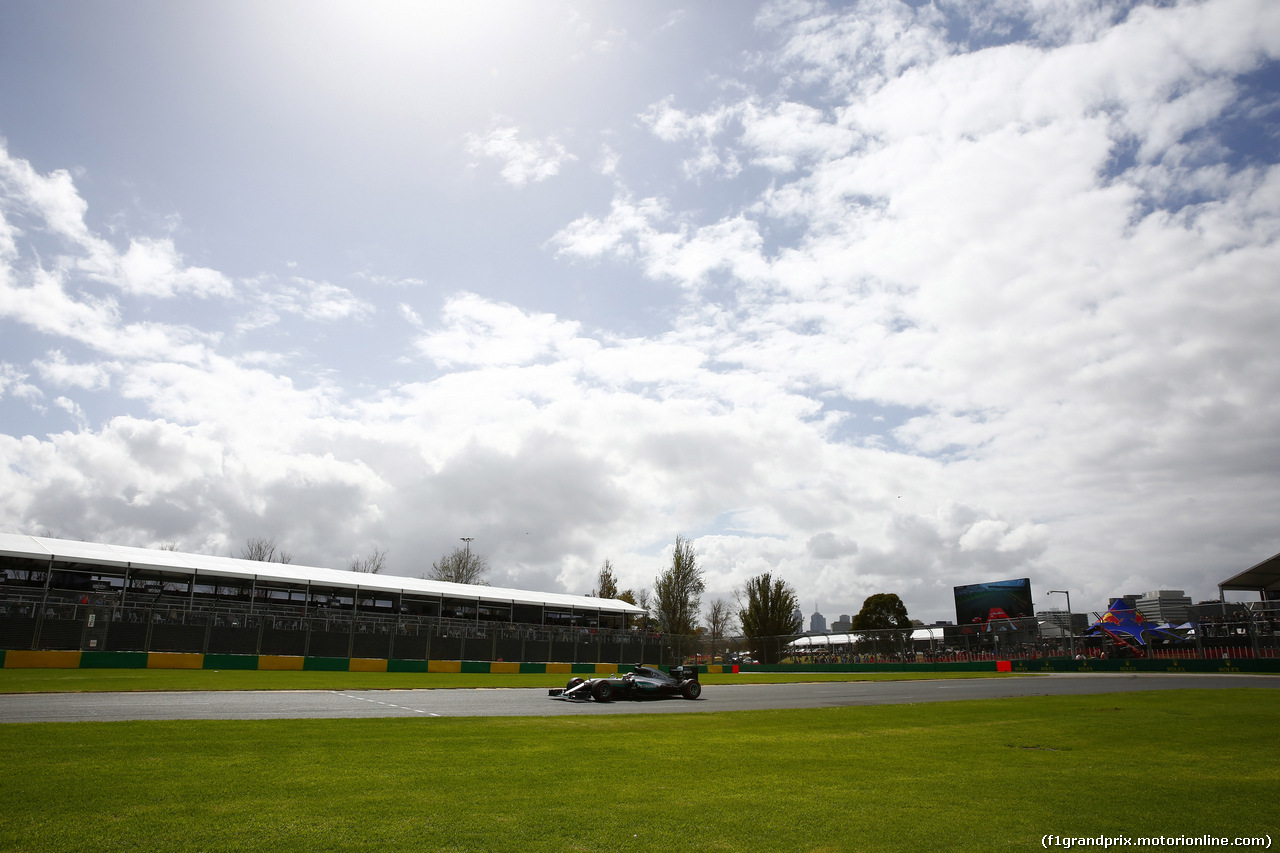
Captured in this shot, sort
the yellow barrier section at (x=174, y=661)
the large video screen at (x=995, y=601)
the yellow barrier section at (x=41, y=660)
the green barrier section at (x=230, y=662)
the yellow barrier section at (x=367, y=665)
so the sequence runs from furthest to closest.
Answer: the large video screen at (x=995, y=601) → the yellow barrier section at (x=367, y=665) → the green barrier section at (x=230, y=662) → the yellow barrier section at (x=174, y=661) → the yellow barrier section at (x=41, y=660)

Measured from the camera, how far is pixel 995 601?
70.8 meters

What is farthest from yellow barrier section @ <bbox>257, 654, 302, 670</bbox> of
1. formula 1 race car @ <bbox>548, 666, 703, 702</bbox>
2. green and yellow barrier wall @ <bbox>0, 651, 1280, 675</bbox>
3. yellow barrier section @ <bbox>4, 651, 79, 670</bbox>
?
formula 1 race car @ <bbox>548, 666, 703, 702</bbox>

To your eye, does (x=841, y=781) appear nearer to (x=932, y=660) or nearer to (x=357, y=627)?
(x=357, y=627)

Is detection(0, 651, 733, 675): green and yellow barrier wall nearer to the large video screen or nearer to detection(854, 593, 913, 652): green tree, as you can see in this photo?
the large video screen

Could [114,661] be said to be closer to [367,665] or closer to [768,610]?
[367,665]

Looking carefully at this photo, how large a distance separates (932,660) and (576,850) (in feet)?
173

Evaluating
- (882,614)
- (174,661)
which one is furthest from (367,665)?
(882,614)

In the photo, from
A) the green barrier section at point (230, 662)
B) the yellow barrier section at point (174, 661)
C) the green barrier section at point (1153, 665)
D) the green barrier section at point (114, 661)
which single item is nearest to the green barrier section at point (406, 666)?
the green barrier section at point (230, 662)

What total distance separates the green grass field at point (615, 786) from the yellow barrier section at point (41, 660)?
89.0 ft

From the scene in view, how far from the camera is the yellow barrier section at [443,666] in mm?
45469

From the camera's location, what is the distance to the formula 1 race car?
23562 millimetres

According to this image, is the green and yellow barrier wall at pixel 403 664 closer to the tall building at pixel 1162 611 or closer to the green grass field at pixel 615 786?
the tall building at pixel 1162 611

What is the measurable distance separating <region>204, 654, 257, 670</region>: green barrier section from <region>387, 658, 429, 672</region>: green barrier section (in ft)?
24.9

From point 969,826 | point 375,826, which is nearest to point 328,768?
point 375,826
